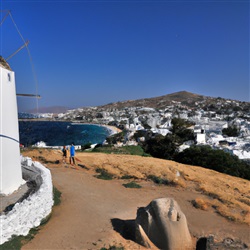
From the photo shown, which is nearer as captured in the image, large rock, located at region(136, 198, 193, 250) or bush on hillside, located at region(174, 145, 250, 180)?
large rock, located at region(136, 198, 193, 250)

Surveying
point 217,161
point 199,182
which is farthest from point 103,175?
point 217,161

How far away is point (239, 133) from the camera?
165ft

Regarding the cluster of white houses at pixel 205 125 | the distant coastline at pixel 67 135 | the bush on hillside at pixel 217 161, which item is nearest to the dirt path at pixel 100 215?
the bush on hillside at pixel 217 161

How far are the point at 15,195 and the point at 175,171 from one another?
339 inches

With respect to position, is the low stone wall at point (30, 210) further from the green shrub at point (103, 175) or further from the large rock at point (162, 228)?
the green shrub at point (103, 175)

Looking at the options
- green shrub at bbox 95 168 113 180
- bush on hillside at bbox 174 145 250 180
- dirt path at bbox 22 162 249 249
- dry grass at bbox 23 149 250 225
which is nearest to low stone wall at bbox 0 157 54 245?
dirt path at bbox 22 162 249 249

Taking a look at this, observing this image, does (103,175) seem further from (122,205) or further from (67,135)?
(67,135)

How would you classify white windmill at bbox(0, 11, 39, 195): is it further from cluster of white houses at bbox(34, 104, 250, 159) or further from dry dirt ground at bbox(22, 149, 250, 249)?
cluster of white houses at bbox(34, 104, 250, 159)

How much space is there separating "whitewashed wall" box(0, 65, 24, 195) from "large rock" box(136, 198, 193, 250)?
13.8 ft

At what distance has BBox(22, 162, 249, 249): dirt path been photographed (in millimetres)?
6719

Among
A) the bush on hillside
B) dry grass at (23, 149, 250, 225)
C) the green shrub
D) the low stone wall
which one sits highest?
the low stone wall

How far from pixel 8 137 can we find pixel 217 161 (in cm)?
1610

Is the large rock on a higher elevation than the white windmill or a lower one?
lower

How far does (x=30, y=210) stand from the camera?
687 centimetres
